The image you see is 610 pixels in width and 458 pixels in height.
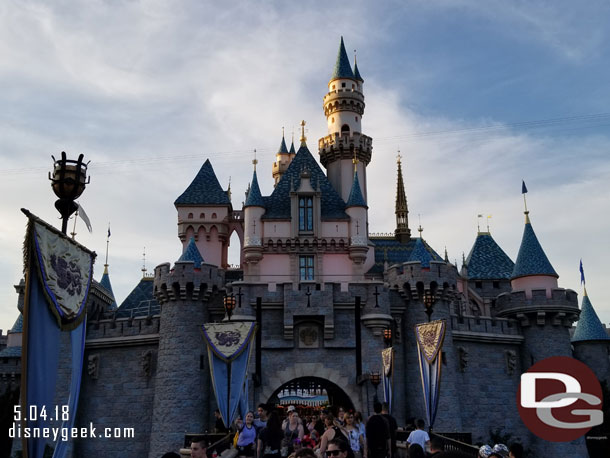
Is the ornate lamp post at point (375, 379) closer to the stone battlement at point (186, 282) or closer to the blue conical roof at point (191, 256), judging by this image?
the stone battlement at point (186, 282)

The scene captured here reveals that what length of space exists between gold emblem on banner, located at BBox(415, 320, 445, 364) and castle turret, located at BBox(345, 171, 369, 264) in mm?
12689

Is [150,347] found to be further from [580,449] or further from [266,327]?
[580,449]

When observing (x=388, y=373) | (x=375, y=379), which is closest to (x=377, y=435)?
(x=388, y=373)

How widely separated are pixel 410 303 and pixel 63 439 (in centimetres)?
1924

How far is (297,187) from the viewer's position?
31000 mm

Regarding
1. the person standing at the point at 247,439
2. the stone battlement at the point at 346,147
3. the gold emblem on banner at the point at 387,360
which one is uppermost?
the stone battlement at the point at 346,147

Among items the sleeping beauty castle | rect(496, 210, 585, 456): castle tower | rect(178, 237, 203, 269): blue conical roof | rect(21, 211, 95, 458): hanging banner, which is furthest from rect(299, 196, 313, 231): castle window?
rect(21, 211, 95, 458): hanging banner

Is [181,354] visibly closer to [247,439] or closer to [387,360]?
[387,360]

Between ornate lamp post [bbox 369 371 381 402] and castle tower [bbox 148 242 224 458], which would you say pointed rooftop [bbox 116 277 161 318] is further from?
ornate lamp post [bbox 369 371 381 402]

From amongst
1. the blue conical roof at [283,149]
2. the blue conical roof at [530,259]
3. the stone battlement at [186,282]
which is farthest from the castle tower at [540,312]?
the blue conical roof at [283,149]

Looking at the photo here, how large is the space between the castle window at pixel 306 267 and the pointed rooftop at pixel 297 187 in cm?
213

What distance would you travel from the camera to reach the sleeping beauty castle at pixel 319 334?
24750 millimetres

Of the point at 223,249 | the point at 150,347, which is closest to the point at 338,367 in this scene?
the point at 150,347

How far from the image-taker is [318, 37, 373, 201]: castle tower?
122 ft
